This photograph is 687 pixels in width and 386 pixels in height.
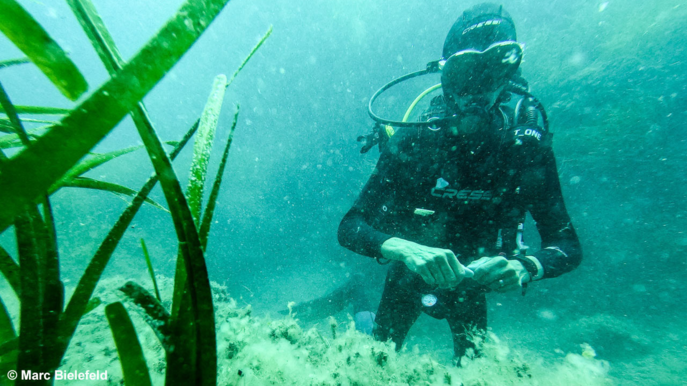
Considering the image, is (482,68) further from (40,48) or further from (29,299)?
(29,299)

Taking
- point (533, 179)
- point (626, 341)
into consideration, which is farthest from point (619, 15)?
point (533, 179)

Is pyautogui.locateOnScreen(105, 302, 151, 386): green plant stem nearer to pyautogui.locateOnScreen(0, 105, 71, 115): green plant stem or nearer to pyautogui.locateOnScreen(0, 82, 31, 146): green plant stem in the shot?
pyautogui.locateOnScreen(0, 82, 31, 146): green plant stem

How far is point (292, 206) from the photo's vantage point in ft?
65.6

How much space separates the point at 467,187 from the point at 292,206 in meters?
18.2

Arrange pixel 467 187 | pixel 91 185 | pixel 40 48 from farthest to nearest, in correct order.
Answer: pixel 467 187 → pixel 91 185 → pixel 40 48

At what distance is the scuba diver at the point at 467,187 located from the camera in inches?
104

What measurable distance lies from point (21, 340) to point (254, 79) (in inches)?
1193

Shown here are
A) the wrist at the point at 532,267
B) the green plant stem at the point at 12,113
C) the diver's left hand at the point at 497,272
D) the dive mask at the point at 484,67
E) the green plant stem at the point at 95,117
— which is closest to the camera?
the green plant stem at the point at 95,117

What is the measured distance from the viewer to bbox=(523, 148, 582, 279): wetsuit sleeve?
245 cm

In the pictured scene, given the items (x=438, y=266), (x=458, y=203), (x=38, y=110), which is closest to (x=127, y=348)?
(x=38, y=110)

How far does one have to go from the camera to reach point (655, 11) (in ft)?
27.1

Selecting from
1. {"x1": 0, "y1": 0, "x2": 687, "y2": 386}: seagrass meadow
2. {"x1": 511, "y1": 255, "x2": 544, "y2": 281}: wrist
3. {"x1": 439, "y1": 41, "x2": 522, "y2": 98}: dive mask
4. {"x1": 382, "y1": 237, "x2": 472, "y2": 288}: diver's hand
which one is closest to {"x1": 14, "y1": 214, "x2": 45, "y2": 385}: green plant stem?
{"x1": 0, "y1": 0, "x2": 687, "y2": 386}: seagrass meadow

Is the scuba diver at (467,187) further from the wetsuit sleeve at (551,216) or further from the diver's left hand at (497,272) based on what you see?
the diver's left hand at (497,272)

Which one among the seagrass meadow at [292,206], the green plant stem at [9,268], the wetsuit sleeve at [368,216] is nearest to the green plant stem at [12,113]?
the seagrass meadow at [292,206]
